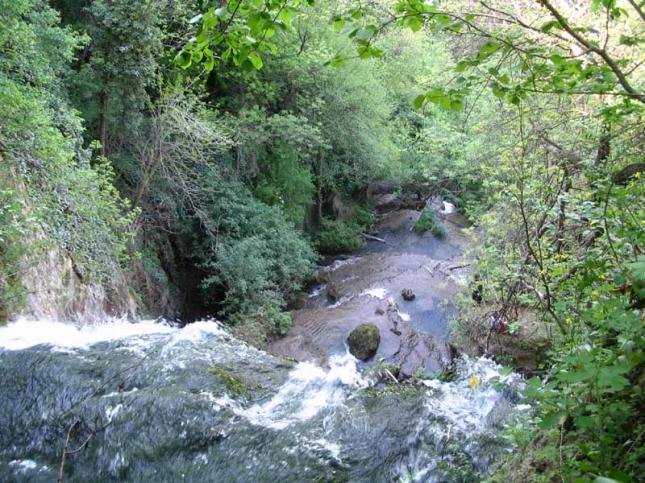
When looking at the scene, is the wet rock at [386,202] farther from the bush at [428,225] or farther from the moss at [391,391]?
the moss at [391,391]

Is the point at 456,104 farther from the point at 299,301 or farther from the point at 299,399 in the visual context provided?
the point at 299,301

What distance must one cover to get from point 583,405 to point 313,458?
245 cm

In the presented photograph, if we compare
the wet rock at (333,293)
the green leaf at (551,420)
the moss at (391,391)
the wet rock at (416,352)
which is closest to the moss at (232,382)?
the moss at (391,391)

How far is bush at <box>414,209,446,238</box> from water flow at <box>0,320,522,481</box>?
12.3m

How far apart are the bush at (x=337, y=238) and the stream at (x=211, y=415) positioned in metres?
10.3

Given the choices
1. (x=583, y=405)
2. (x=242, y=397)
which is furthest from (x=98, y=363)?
(x=583, y=405)

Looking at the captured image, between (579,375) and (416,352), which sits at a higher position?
(579,375)

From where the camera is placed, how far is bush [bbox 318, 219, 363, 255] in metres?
16.2

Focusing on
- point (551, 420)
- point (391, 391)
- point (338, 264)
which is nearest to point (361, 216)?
point (338, 264)

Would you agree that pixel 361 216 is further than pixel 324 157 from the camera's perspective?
Yes

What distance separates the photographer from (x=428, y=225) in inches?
689

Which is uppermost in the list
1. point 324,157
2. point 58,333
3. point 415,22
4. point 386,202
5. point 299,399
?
point 415,22

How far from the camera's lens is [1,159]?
20.1ft

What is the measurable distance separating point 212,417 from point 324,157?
40.2ft
